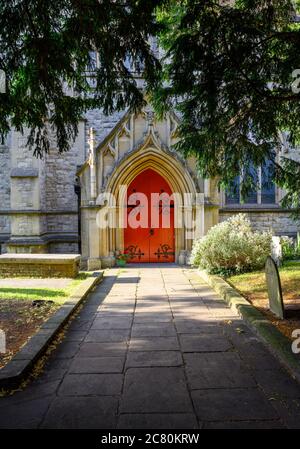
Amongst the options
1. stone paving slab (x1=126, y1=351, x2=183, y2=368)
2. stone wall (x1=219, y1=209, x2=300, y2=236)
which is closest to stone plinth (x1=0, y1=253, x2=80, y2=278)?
stone paving slab (x1=126, y1=351, x2=183, y2=368)

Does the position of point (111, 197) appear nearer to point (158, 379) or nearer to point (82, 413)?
point (158, 379)

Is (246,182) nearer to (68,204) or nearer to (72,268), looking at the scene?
(72,268)

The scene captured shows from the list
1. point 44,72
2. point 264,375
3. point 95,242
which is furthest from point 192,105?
point 95,242

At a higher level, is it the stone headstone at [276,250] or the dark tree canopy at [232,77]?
the dark tree canopy at [232,77]

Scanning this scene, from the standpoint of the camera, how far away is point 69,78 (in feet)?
15.0

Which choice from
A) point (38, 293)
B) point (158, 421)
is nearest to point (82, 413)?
point (158, 421)

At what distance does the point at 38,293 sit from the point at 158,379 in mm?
4444

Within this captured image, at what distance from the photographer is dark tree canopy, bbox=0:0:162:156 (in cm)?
396

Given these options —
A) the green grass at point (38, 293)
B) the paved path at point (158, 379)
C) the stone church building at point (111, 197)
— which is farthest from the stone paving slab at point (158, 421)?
the stone church building at point (111, 197)

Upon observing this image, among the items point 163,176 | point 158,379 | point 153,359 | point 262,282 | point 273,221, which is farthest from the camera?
point 273,221

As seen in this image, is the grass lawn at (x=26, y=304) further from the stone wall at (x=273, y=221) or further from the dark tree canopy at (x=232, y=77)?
the stone wall at (x=273, y=221)

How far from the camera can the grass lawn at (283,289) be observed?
17.1ft

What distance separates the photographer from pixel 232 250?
31.2ft

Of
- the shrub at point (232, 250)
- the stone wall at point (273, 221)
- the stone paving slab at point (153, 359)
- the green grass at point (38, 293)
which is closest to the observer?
the stone paving slab at point (153, 359)
